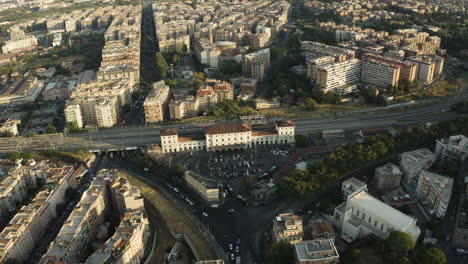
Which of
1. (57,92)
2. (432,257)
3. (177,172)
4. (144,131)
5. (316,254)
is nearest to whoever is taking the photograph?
(432,257)

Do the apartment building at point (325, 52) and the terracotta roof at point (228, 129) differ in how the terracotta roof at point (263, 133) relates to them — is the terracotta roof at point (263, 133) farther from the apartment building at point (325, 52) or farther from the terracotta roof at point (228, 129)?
the apartment building at point (325, 52)

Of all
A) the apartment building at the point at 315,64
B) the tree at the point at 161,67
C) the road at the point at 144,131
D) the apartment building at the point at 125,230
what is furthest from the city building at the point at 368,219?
the tree at the point at 161,67

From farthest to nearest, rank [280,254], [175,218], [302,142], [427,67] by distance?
1. [427,67]
2. [302,142]
3. [175,218]
4. [280,254]

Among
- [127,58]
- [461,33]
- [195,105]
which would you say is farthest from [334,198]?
[461,33]

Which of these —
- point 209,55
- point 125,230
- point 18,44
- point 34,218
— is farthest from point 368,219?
point 18,44

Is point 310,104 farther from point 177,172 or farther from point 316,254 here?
point 316,254

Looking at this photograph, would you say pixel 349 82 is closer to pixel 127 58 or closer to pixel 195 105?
pixel 195 105

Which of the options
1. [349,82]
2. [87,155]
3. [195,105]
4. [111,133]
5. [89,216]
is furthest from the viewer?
[349,82]
